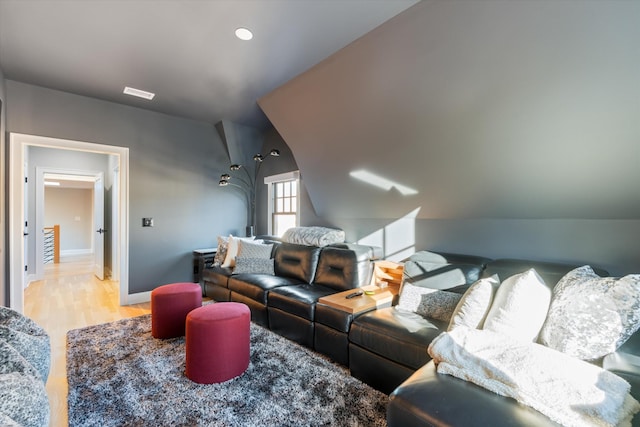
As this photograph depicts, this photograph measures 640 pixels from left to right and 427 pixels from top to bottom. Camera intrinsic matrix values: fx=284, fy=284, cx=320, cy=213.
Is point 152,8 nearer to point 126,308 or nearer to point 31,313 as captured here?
point 126,308

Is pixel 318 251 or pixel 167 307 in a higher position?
pixel 318 251

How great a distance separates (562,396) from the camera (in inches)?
44.6

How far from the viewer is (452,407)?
114 centimetres

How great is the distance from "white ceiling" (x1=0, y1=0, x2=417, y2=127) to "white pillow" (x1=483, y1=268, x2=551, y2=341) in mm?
1918

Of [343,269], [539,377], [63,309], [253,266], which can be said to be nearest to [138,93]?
[253,266]

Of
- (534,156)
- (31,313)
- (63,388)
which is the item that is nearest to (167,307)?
(63,388)

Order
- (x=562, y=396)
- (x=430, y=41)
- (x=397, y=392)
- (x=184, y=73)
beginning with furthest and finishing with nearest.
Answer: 1. (x=184, y=73)
2. (x=430, y=41)
3. (x=397, y=392)
4. (x=562, y=396)

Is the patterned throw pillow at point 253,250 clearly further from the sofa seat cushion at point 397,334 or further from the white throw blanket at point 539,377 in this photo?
the white throw blanket at point 539,377

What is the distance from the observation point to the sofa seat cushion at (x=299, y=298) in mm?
2496

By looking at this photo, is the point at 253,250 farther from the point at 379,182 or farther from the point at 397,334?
the point at 397,334

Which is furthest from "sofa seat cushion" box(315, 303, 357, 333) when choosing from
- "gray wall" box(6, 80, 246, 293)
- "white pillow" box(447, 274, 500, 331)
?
"gray wall" box(6, 80, 246, 293)

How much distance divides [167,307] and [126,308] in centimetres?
148

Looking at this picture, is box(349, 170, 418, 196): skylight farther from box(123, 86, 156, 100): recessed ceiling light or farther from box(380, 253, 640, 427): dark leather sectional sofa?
box(123, 86, 156, 100): recessed ceiling light

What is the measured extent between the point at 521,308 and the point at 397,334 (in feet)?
2.39
